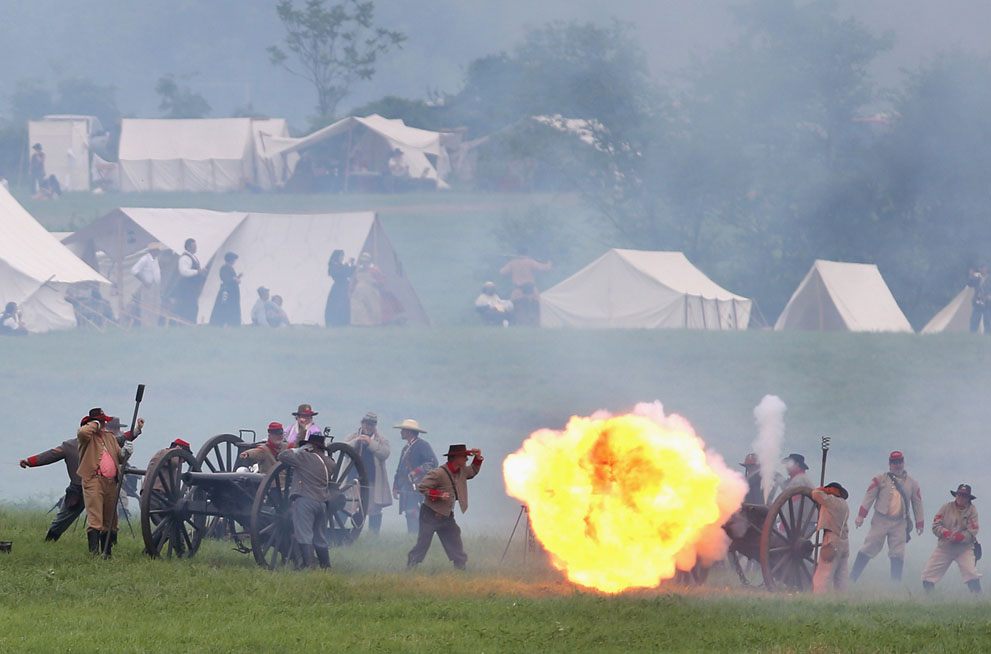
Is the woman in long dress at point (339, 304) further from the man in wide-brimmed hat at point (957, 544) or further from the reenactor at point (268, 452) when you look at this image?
the man in wide-brimmed hat at point (957, 544)

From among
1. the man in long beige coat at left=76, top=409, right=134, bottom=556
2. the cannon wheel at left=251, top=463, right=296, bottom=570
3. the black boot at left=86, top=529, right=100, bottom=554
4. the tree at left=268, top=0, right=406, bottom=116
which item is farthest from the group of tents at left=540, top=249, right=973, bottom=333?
the tree at left=268, top=0, right=406, bottom=116

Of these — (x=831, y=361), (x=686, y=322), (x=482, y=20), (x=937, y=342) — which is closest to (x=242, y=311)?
(x=686, y=322)

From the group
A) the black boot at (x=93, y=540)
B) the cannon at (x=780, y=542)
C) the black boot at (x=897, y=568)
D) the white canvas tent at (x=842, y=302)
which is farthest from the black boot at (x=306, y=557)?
the white canvas tent at (x=842, y=302)

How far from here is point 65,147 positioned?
5703cm

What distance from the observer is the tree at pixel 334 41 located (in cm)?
6706

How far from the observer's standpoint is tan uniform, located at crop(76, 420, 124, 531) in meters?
14.0

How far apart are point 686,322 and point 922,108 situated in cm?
865

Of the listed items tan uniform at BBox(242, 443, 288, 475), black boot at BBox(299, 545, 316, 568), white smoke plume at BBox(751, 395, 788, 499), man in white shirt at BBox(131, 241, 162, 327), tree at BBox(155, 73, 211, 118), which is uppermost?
tree at BBox(155, 73, 211, 118)

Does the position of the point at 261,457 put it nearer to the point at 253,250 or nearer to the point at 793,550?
the point at 793,550

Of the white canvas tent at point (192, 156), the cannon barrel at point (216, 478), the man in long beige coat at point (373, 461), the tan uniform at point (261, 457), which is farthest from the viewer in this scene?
the white canvas tent at point (192, 156)

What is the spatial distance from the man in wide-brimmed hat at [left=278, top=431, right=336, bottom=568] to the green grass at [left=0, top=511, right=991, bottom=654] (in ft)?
1.24

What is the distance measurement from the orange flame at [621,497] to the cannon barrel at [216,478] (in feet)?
8.91

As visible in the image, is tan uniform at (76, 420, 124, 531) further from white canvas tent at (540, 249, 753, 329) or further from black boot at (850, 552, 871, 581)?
white canvas tent at (540, 249, 753, 329)

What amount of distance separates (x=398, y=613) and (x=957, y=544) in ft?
23.9
